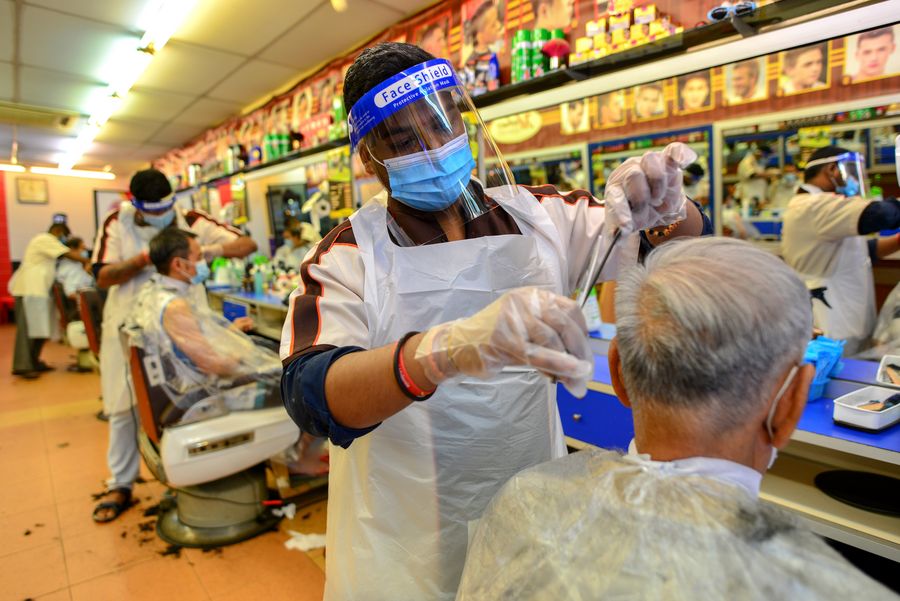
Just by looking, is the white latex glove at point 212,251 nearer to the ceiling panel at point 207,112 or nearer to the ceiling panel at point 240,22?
the ceiling panel at point 240,22

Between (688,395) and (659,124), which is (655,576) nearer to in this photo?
(688,395)

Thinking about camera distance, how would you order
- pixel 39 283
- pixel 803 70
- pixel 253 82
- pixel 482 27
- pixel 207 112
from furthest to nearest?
pixel 207 112 → pixel 39 283 → pixel 253 82 → pixel 482 27 → pixel 803 70

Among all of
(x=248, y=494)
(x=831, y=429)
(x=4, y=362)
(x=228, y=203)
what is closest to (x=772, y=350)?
(x=831, y=429)

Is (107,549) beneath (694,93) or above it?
beneath

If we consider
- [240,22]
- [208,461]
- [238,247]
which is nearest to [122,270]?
[238,247]

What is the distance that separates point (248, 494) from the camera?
265 cm

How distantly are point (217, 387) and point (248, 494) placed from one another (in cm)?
58

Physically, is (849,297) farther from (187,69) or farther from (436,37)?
(187,69)

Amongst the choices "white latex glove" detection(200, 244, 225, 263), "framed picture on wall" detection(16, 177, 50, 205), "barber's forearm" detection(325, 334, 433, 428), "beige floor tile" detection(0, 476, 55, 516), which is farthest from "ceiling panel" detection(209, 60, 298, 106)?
"framed picture on wall" detection(16, 177, 50, 205)

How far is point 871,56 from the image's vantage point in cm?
191

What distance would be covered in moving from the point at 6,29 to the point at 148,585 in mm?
4188

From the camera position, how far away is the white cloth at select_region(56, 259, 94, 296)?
6539 millimetres

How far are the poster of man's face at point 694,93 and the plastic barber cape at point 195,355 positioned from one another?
238 cm

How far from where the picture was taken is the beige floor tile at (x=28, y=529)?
8.52 feet
